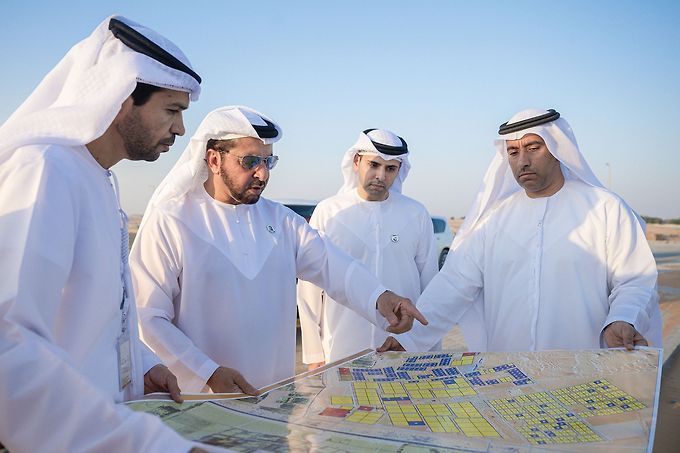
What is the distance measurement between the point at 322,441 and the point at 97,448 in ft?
2.25

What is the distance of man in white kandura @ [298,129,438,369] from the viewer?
5246mm

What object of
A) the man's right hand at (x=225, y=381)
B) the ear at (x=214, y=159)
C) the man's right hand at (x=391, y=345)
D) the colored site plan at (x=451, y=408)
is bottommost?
the man's right hand at (x=391, y=345)

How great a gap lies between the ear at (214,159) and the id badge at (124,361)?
1502 millimetres

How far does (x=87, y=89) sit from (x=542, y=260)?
9.52ft

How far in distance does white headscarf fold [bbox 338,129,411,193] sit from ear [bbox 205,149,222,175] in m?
2.30

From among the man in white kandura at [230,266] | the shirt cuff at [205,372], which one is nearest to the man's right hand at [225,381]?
the shirt cuff at [205,372]

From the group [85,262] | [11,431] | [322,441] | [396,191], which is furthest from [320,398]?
[396,191]

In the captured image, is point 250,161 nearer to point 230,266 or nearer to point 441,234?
point 230,266

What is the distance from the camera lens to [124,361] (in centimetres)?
206

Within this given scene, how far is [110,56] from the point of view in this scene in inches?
82.0

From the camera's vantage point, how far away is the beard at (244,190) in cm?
339

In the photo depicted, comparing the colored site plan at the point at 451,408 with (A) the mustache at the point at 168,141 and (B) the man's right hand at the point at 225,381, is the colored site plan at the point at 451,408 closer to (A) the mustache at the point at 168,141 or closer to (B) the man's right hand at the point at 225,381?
(B) the man's right hand at the point at 225,381

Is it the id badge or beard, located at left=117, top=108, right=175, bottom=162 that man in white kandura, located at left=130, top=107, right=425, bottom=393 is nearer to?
the id badge

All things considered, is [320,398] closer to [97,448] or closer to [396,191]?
[97,448]
